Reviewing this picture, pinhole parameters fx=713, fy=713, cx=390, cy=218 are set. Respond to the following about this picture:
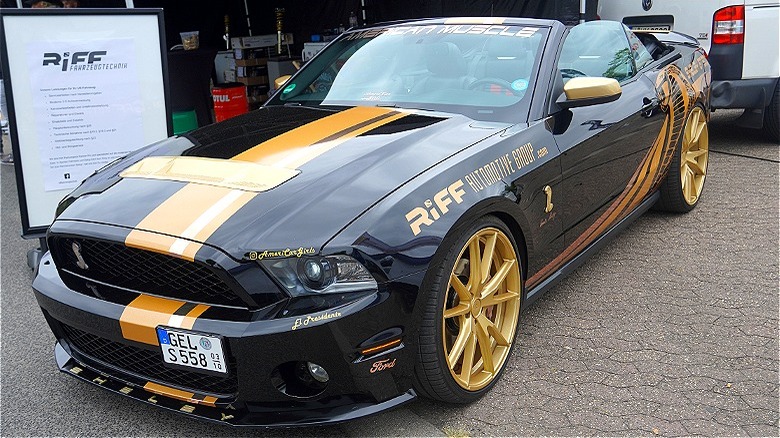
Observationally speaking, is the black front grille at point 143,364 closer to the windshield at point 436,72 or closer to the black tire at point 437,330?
the black tire at point 437,330

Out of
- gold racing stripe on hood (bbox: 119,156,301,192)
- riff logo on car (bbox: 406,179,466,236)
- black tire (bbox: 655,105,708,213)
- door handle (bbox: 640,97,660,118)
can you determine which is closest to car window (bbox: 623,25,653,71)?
door handle (bbox: 640,97,660,118)

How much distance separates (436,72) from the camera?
3484 millimetres

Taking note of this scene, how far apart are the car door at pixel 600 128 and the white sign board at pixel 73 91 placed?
258 cm

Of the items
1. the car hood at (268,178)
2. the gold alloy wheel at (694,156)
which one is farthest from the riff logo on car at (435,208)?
the gold alloy wheel at (694,156)

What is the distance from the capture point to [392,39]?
3779mm

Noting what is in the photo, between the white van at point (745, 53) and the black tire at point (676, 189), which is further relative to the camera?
the white van at point (745, 53)

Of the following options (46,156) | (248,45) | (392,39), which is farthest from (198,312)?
(248,45)

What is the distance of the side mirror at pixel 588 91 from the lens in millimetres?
3146

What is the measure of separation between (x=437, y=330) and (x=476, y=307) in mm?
322

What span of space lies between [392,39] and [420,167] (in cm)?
140

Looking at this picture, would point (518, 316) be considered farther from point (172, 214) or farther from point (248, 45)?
point (248, 45)

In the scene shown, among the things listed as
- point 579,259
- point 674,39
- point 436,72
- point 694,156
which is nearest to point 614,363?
point 579,259

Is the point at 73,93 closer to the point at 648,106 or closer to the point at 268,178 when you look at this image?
the point at 268,178

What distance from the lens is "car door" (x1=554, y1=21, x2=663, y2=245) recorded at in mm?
3264
